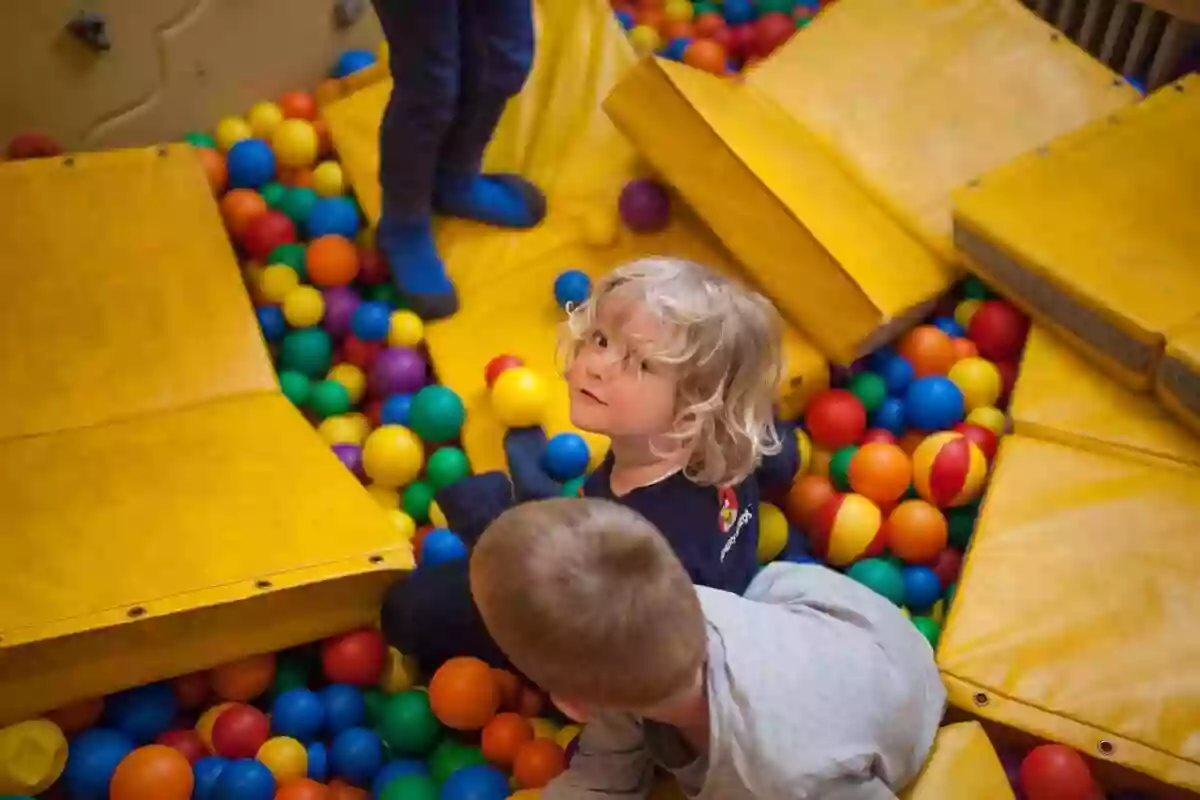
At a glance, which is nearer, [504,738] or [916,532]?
[504,738]

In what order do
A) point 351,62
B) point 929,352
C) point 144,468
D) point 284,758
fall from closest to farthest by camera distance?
point 284,758 → point 144,468 → point 929,352 → point 351,62

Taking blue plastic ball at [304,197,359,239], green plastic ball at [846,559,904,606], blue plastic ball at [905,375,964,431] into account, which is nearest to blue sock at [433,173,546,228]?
blue plastic ball at [304,197,359,239]

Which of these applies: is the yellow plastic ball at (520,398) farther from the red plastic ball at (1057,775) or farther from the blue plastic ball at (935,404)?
the red plastic ball at (1057,775)

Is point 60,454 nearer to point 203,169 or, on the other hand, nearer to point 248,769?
point 248,769

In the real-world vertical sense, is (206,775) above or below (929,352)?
below

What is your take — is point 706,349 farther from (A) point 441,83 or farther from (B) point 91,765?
(B) point 91,765

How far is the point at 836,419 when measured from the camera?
5.29 feet

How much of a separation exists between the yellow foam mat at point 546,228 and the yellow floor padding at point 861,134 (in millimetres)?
102

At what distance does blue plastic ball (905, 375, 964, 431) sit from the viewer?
5.33 ft

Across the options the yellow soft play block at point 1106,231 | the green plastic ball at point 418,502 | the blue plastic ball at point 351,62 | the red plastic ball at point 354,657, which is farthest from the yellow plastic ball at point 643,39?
the red plastic ball at point 354,657

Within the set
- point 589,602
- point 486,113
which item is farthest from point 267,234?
point 589,602

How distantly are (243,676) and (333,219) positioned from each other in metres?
0.80

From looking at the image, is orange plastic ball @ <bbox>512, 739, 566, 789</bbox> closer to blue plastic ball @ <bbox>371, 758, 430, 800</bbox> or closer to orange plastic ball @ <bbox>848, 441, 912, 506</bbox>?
blue plastic ball @ <bbox>371, 758, 430, 800</bbox>

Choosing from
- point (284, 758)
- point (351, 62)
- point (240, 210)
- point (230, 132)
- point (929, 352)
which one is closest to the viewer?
point (284, 758)
